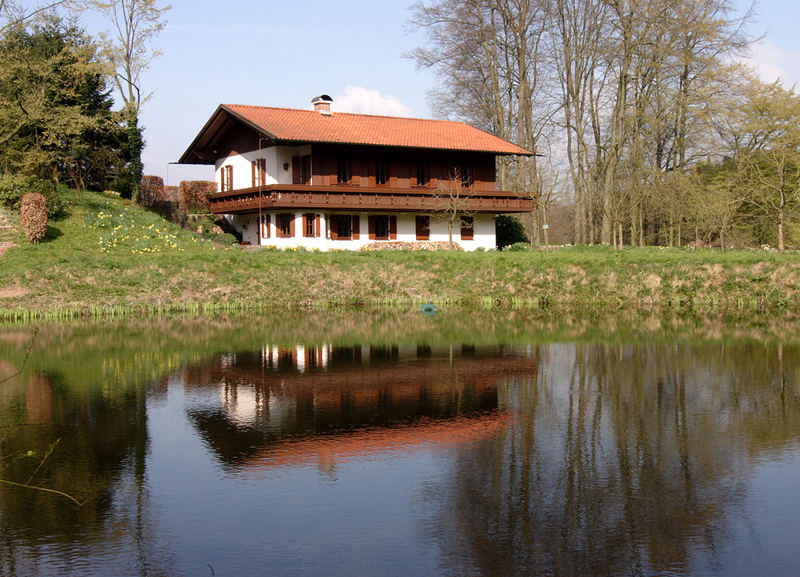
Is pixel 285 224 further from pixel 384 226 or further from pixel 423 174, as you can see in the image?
pixel 423 174

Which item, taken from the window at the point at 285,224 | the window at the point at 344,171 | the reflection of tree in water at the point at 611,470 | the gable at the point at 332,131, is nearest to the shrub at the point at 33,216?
the gable at the point at 332,131

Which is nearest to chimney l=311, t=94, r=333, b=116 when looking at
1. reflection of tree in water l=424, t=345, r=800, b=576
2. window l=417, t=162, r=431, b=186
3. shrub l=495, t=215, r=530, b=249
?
window l=417, t=162, r=431, b=186

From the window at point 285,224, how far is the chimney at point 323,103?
7.71m

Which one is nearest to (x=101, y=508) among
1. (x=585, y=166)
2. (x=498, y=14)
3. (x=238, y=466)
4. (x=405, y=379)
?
(x=238, y=466)

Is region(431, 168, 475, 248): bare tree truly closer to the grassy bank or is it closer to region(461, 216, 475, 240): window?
region(461, 216, 475, 240): window

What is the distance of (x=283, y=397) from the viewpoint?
14.4 meters

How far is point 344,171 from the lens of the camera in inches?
1683

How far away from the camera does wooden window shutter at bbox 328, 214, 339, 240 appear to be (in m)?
41.4

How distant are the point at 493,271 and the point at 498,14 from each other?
24387 millimetres

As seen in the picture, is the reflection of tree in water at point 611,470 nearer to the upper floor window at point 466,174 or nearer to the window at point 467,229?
the window at point 467,229

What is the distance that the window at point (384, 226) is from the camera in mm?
42875

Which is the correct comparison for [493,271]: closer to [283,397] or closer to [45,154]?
[283,397]

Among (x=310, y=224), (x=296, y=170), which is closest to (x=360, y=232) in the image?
(x=310, y=224)

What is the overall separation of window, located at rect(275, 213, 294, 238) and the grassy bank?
708 cm
